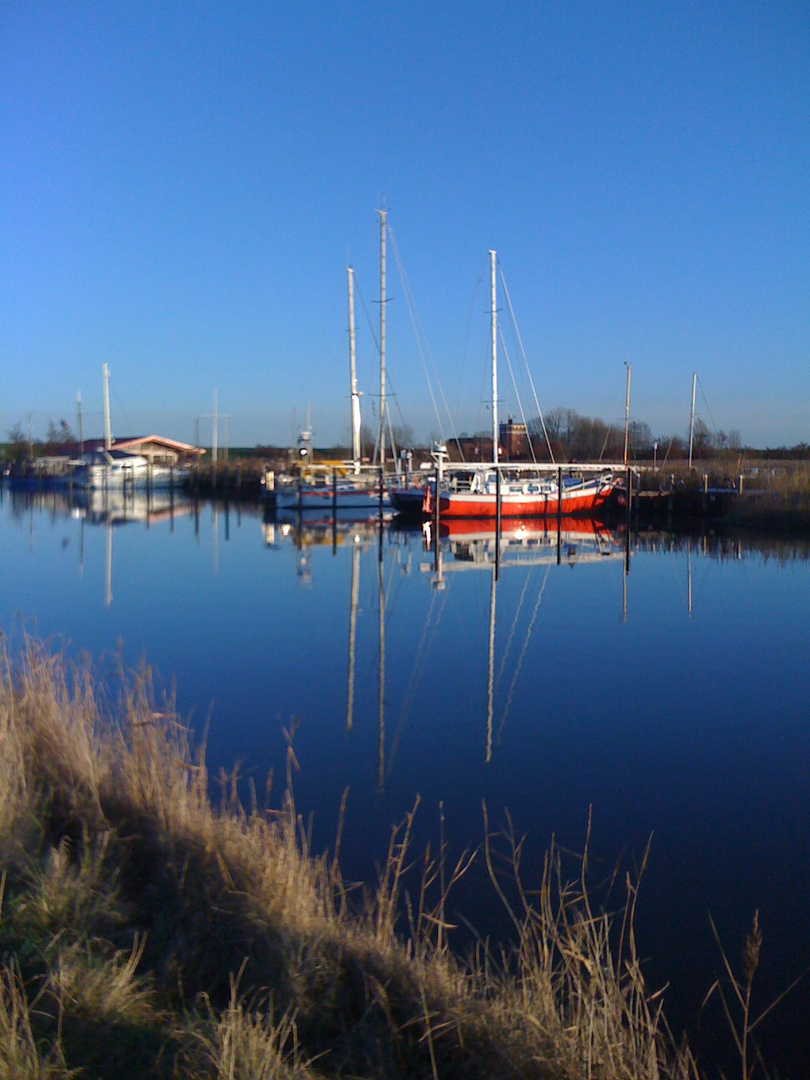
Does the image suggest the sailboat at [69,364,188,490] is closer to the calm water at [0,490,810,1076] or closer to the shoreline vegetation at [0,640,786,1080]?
the calm water at [0,490,810,1076]

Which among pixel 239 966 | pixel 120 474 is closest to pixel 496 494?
pixel 239 966

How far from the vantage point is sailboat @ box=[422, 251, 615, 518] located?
121ft

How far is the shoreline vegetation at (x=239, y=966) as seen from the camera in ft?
11.1

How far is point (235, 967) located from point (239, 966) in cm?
3

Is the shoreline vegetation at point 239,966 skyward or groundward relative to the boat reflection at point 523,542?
skyward

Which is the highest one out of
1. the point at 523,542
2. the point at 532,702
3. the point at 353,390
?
the point at 353,390

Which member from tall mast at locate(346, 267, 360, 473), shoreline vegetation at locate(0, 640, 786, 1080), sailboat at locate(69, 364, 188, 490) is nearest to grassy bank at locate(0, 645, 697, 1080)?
shoreline vegetation at locate(0, 640, 786, 1080)

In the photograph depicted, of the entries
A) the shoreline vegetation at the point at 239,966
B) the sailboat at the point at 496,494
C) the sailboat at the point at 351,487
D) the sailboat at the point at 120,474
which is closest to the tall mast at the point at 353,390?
the sailboat at the point at 351,487

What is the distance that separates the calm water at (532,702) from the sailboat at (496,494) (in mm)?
13564

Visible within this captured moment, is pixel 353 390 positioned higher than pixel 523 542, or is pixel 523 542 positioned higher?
pixel 353 390

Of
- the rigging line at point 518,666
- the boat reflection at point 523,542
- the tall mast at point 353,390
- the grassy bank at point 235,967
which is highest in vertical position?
the tall mast at point 353,390

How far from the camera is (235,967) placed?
411 cm

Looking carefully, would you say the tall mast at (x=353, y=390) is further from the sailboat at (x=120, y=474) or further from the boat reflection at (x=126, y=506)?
the sailboat at (x=120, y=474)

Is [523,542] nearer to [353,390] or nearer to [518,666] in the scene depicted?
[353,390]
